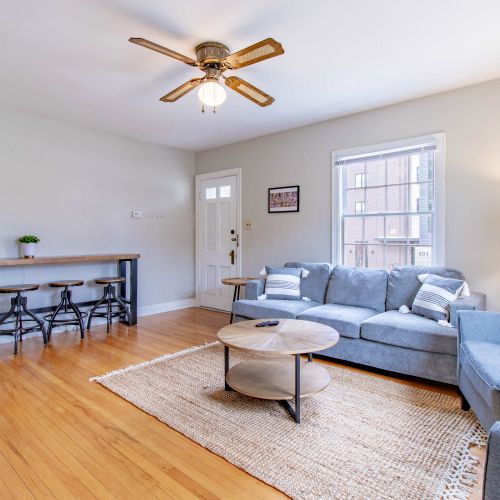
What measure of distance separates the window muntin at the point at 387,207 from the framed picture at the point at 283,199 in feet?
2.00

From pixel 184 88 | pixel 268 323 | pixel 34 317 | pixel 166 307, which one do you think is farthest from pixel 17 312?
pixel 184 88

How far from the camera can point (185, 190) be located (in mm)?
5719

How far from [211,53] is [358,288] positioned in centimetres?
251

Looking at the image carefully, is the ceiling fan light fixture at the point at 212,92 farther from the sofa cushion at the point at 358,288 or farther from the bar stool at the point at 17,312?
the bar stool at the point at 17,312

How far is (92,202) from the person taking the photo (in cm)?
460

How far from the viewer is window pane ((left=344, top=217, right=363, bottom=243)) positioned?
159 inches

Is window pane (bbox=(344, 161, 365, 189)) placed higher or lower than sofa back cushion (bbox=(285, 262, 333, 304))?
higher

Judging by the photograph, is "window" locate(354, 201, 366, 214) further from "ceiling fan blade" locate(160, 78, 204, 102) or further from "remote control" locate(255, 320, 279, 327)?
"ceiling fan blade" locate(160, 78, 204, 102)

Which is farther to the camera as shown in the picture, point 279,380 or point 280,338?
point 279,380

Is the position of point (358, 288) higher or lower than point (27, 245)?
lower

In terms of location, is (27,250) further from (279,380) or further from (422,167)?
(422,167)

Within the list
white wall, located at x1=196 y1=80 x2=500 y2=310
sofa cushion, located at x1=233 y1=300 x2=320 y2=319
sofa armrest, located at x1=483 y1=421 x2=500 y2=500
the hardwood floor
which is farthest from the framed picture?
sofa armrest, located at x1=483 y1=421 x2=500 y2=500

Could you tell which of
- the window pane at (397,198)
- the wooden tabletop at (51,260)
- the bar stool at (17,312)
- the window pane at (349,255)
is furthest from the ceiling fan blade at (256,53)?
the bar stool at (17,312)

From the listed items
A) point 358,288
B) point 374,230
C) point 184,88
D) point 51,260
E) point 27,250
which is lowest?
point 358,288
